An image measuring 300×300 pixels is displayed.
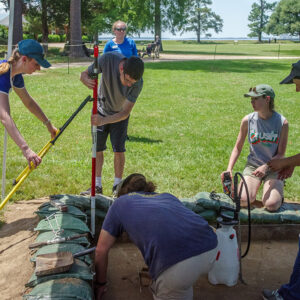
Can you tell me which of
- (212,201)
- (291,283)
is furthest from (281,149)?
(291,283)

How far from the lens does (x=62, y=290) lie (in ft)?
8.36

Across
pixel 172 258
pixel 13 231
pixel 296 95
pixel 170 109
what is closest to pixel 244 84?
pixel 296 95

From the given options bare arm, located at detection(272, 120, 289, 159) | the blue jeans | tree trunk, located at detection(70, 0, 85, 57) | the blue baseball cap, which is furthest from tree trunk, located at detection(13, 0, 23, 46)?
the blue jeans

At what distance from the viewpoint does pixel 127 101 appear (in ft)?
13.6

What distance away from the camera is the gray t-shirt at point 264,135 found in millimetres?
4402

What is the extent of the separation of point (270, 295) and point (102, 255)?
1.30m

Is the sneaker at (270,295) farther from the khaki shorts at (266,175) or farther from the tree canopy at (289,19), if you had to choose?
the tree canopy at (289,19)

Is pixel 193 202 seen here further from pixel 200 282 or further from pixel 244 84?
pixel 244 84

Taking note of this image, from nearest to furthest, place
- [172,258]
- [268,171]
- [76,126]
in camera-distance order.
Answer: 1. [172,258]
2. [268,171]
3. [76,126]

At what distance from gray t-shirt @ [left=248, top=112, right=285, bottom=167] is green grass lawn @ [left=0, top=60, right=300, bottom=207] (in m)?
0.84

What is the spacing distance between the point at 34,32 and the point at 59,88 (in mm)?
26872

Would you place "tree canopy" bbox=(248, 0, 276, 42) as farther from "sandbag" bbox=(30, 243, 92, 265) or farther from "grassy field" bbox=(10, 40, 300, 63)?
"sandbag" bbox=(30, 243, 92, 265)

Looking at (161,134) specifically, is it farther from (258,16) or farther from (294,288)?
(258,16)

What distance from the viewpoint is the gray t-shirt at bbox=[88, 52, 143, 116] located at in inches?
163
